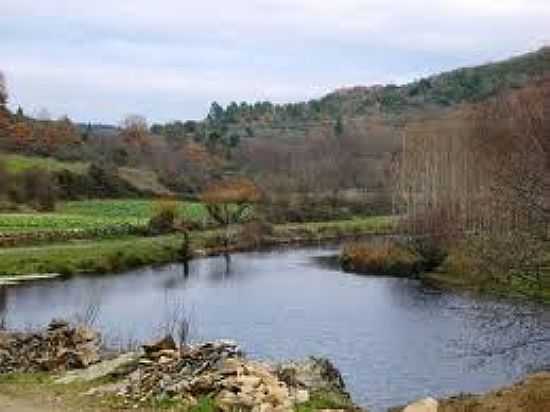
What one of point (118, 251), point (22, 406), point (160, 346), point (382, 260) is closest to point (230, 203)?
point (118, 251)

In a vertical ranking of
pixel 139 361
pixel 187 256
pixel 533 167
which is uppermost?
pixel 533 167

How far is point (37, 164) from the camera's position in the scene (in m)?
111

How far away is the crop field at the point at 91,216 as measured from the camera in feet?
270

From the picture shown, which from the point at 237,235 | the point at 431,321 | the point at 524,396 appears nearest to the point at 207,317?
the point at 431,321

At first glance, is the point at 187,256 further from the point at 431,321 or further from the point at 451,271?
the point at 431,321

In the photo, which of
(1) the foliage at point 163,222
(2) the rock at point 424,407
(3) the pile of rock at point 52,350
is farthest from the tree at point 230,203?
(2) the rock at point 424,407

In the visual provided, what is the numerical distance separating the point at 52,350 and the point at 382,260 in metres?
50.1

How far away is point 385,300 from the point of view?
52.9 metres

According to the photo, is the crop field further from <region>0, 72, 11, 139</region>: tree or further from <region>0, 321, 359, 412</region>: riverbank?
<region>0, 321, 359, 412</region>: riverbank

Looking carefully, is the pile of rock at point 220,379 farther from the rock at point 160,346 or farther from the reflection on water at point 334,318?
the reflection on water at point 334,318

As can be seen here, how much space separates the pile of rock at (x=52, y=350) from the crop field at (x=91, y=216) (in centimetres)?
5798

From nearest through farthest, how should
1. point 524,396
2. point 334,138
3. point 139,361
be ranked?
point 524,396, point 139,361, point 334,138

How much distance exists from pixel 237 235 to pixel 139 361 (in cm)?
7219

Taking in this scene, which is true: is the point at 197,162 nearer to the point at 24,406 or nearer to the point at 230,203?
the point at 230,203
